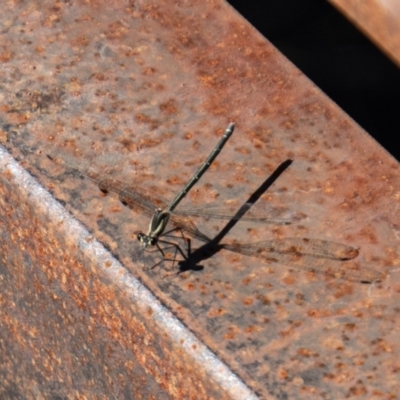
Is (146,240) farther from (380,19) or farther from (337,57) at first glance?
(337,57)

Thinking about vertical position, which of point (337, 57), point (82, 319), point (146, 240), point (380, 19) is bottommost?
point (337, 57)

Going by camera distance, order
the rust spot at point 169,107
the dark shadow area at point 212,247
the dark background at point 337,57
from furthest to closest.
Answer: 1. the dark background at point 337,57
2. the rust spot at point 169,107
3. the dark shadow area at point 212,247

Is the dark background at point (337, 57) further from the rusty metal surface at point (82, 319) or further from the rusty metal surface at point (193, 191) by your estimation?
the rusty metal surface at point (82, 319)

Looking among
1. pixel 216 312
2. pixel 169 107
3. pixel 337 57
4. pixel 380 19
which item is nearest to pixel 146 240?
pixel 216 312

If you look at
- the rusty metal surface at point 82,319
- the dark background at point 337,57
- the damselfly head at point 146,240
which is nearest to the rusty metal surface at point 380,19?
the damselfly head at point 146,240

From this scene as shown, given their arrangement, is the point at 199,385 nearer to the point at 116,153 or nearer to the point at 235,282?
the point at 235,282

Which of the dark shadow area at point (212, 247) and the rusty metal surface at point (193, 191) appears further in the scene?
the dark shadow area at point (212, 247)

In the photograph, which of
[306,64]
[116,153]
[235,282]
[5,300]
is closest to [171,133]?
[116,153]
